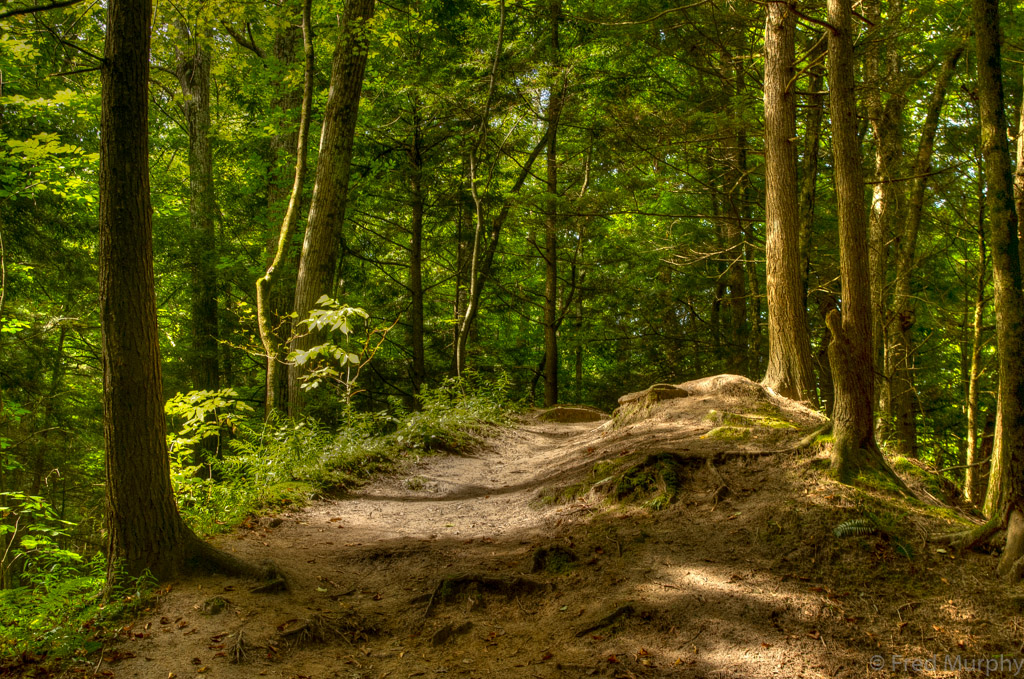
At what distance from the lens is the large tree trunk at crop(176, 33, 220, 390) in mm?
13930

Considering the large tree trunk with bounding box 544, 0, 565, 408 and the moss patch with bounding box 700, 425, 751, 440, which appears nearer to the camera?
the moss patch with bounding box 700, 425, 751, 440

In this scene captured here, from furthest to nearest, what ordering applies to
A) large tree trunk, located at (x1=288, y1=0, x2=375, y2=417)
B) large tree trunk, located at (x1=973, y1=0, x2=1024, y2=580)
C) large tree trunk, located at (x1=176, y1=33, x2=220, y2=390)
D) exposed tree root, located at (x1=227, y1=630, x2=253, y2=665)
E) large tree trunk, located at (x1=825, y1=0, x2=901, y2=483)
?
large tree trunk, located at (x1=176, y1=33, x2=220, y2=390) < large tree trunk, located at (x1=288, y1=0, x2=375, y2=417) < large tree trunk, located at (x1=825, y1=0, x2=901, y2=483) < large tree trunk, located at (x1=973, y1=0, x2=1024, y2=580) < exposed tree root, located at (x1=227, y1=630, x2=253, y2=665)

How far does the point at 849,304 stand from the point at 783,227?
382cm

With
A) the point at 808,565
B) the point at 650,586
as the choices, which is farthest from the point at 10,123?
the point at 808,565

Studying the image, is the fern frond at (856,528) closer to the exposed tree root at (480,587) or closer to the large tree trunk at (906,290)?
the exposed tree root at (480,587)

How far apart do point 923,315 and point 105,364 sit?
15387 millimetres

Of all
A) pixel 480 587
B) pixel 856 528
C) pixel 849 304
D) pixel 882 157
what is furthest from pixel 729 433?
pixel 882 157

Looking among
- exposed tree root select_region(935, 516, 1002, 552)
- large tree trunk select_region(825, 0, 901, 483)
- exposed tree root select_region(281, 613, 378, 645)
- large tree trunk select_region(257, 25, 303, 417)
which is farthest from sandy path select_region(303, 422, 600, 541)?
large tree trunk select_region(257, 25, 303, 417)

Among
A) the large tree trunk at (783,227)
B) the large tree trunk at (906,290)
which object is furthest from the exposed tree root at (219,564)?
the large tree trunk at (906,290)

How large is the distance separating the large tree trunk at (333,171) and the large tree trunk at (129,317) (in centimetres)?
514

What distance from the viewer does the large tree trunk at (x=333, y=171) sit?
932 cm

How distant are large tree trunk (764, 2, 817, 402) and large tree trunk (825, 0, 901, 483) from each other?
115 inches

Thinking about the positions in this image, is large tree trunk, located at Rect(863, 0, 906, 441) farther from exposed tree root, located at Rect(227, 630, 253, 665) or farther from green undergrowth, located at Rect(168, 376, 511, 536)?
exposed tree root, located at Rect(227, 630, 253, 665)

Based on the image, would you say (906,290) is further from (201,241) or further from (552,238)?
(201,241)
